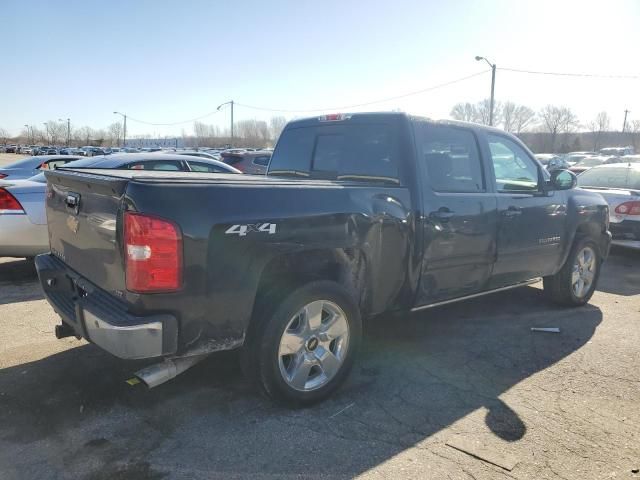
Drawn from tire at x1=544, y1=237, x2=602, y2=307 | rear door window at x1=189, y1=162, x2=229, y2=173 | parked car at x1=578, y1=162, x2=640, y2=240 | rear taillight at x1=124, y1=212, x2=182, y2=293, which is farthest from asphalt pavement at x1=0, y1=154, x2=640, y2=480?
parked car at x1=578, y1=162, x2=640, y2=240

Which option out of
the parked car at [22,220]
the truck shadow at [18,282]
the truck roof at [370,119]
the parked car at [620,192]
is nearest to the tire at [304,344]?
the truck roof at [370,119]

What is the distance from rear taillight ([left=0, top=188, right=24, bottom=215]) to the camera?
20.6ft

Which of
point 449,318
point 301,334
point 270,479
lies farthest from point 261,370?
point 449,318

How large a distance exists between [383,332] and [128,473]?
9.23 ft

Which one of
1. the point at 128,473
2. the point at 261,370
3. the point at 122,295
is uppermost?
the point at 122,295

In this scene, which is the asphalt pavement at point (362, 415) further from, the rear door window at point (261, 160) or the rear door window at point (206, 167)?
the rear door window at point (261, 160)

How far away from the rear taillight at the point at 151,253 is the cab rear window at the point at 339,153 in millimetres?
1903

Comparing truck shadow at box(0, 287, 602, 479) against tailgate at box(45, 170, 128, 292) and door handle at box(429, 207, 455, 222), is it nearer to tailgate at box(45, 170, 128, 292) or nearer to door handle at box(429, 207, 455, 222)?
tailgate at box(45, 170, 128, 292)

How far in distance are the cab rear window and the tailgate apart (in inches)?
77.5

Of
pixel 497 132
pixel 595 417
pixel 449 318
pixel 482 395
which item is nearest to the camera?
pixel 595 417

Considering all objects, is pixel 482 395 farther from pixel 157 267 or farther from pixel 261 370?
pixel 157 267

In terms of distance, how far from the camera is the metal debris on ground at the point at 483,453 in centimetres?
292

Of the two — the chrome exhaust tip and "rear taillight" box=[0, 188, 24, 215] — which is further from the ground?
"rear taillight" box=[0, 188, 24, 215]

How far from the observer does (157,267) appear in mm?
2740
